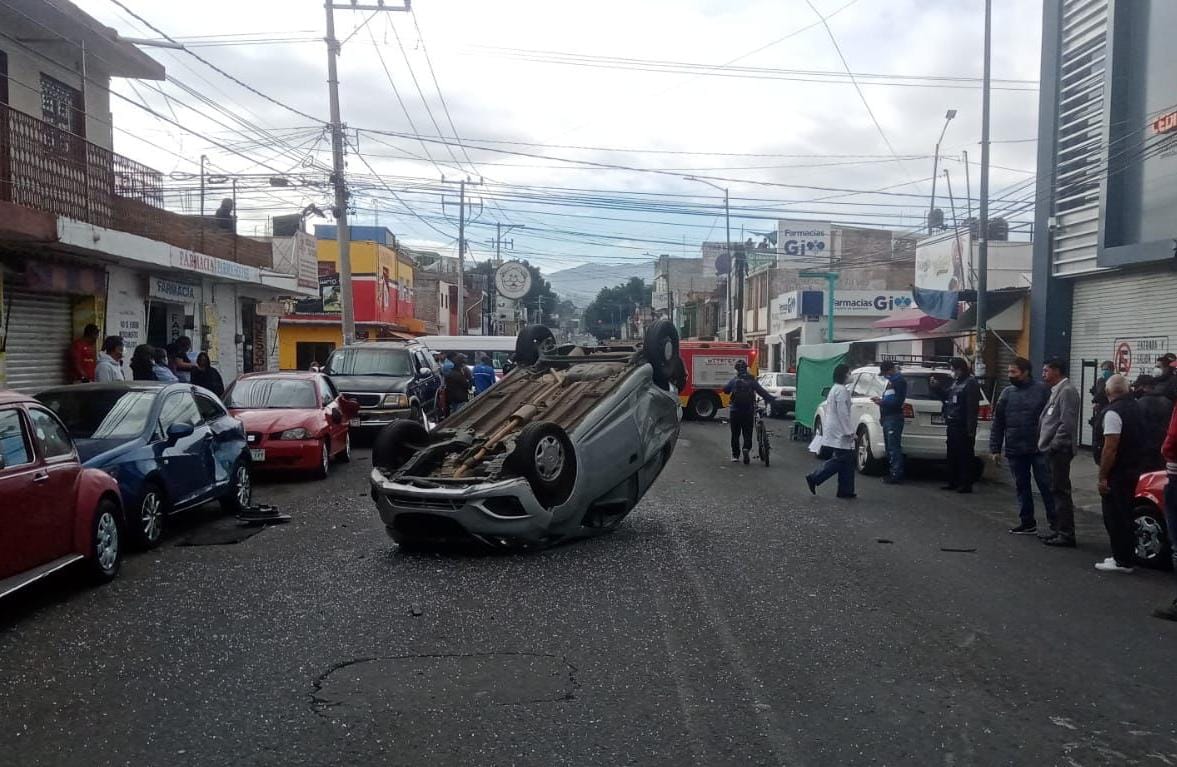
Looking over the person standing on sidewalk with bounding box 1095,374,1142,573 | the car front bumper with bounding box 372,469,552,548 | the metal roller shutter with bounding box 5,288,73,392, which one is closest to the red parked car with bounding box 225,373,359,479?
the metal roller shutter with bounding box 5,288,73,392

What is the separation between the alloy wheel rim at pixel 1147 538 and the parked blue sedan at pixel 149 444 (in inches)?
339

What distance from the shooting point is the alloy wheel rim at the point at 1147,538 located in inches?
348

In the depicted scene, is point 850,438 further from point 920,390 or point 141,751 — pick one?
point 141,751

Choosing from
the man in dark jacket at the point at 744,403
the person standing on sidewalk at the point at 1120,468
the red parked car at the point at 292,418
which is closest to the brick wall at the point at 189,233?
the red parked car at the point at 292,418

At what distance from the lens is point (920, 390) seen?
630 inches

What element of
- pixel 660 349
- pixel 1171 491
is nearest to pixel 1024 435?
pixel 1171 491

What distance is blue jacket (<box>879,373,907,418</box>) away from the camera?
15.1m

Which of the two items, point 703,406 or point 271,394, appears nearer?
point 271,394

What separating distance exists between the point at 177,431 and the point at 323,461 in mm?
4671

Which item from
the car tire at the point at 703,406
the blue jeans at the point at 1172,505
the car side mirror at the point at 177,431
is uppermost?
the car side mirror at the point at 177,431

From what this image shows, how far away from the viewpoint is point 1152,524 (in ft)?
29.2

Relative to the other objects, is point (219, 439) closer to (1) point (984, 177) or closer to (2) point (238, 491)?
(2) point (238, 491)

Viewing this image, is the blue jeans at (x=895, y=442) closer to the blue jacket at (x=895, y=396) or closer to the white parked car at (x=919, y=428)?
the blue jacket at (x=895, y=396)

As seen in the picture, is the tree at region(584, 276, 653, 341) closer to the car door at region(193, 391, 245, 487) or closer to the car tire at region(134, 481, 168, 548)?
the car door at region(193, 391, 245, 487)
